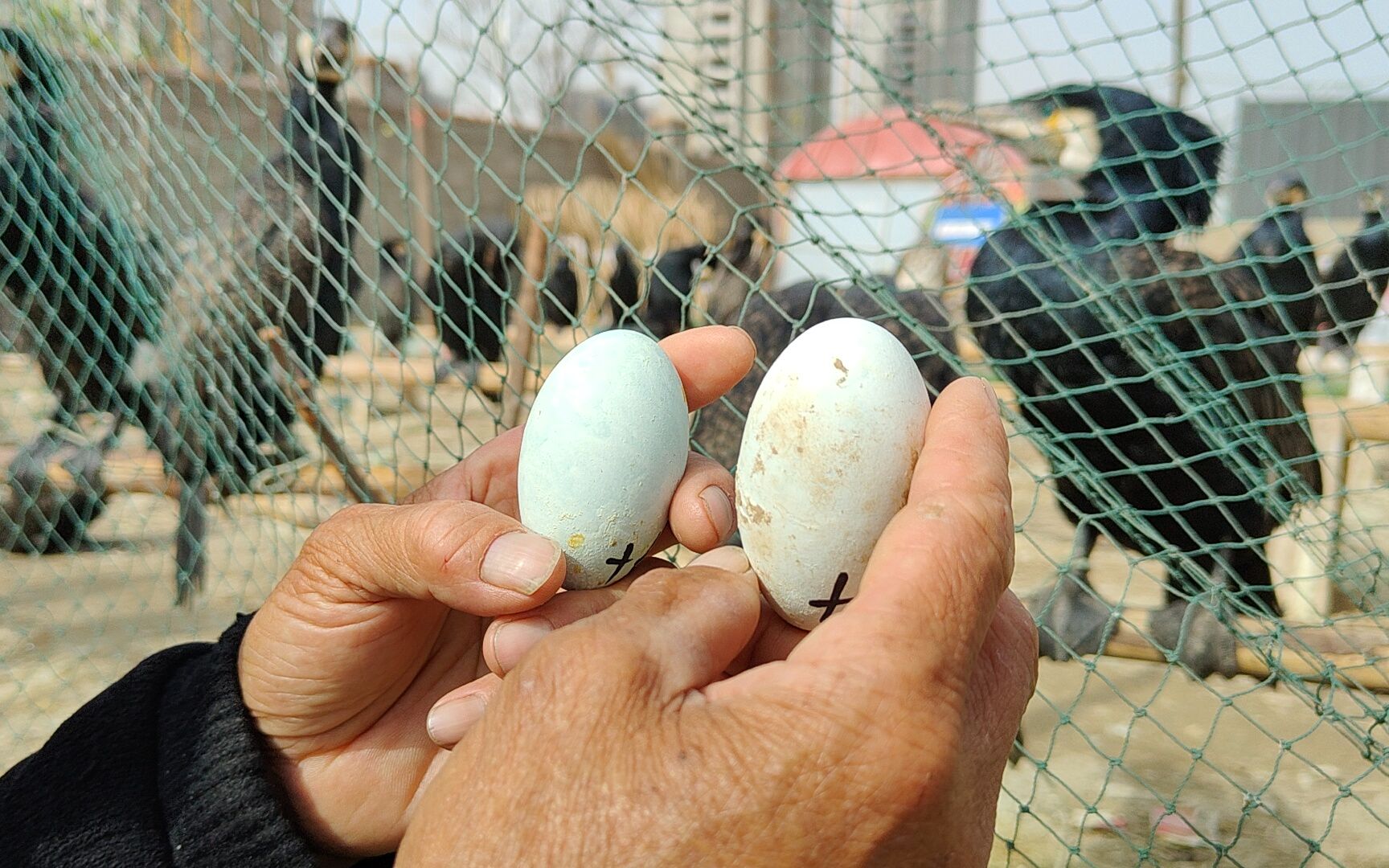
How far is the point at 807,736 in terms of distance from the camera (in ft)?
1.98

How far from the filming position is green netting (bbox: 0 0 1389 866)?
1891mm

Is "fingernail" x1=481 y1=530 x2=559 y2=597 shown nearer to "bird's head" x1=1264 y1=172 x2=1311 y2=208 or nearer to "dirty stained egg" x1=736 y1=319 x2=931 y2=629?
"dirty stained egg" x1=736 y1=319 x2=931 y2=629

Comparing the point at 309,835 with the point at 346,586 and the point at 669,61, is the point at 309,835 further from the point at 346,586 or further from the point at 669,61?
the point at 669,61

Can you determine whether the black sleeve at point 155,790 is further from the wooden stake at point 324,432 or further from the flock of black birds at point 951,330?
the wooden stake at point 324,432

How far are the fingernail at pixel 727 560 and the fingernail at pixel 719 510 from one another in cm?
2

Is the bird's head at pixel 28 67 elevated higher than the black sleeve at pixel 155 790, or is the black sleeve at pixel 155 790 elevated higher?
the black sleeve at pixel 155 790

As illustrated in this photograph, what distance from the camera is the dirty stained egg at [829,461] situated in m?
0.86

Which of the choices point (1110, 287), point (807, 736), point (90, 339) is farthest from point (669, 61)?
point (90, 339)

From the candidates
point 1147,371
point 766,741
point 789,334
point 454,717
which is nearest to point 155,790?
point 454,717

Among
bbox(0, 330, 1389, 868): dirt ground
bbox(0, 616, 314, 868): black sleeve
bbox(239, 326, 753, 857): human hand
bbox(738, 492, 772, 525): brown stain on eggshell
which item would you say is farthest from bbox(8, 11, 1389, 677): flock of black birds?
bbox(738, 492, 772, 525): brown stain on eggshell

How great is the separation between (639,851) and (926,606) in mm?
229

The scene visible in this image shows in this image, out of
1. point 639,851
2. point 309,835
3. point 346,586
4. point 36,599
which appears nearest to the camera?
point 639,851

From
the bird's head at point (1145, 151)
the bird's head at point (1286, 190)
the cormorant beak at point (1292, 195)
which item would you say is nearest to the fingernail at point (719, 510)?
the bird's head at point (1145, 151)

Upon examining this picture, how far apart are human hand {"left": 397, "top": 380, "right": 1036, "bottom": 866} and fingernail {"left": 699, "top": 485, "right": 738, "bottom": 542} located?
28 centimetres
